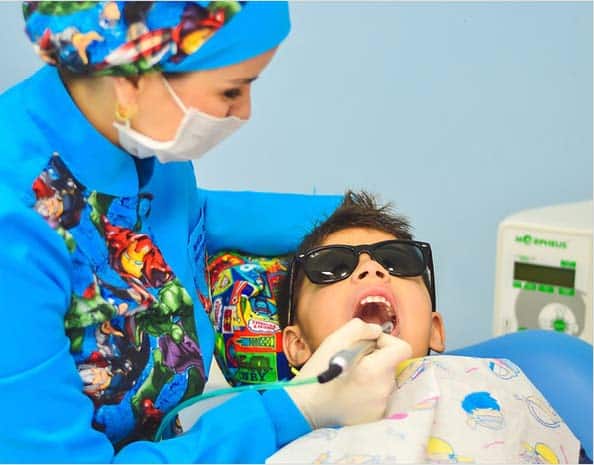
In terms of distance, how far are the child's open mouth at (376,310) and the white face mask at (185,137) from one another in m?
0.41

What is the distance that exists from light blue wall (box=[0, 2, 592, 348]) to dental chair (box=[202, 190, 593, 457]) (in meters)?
0.74

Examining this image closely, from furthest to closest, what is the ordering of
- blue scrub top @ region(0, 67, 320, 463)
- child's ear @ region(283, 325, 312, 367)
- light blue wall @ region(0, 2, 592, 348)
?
light blue wall @ region(0, 2, 592, 348), child's ear @ region(283, 325, 312, 367), blue scrub top @ region(0, 67, 320, 463)

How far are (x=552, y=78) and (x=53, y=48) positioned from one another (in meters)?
1.51

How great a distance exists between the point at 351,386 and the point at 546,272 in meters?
0.78

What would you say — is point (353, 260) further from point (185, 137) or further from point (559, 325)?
point (559, 325)

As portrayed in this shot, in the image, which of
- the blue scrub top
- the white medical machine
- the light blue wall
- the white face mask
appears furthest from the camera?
the light blue wall

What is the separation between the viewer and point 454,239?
265 centimetres

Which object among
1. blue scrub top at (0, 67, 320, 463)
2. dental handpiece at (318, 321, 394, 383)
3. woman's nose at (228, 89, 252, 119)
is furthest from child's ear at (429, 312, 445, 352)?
woman's nose at (228, 89, 252, 119)

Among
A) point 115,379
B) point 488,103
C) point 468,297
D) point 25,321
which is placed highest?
point 488,103

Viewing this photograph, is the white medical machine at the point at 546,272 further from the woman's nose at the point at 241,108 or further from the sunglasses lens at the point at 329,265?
the woman's nose at the point at 241,108

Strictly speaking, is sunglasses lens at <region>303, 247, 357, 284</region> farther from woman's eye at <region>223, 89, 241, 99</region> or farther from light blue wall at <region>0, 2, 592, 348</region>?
light blue wall at <region>0, 2, 592, 348</region>

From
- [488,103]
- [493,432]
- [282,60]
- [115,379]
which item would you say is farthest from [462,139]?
[115,379]

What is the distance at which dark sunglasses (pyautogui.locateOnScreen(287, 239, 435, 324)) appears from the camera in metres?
1.72

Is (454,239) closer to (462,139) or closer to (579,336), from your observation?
(462,139)
